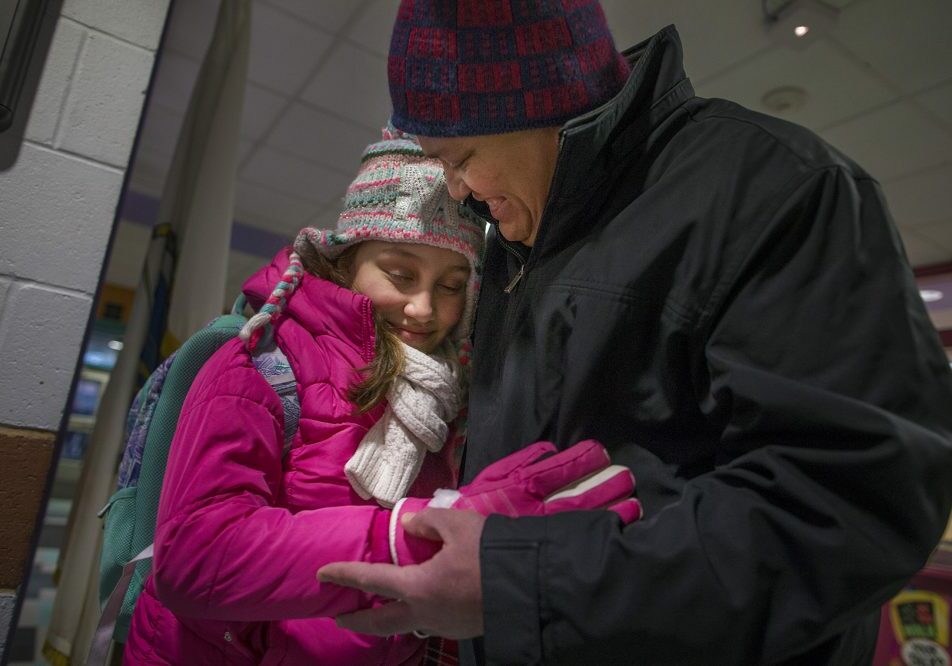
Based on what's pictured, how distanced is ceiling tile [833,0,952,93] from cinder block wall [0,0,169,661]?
2535 millimetres

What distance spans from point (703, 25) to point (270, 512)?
2.59 metres

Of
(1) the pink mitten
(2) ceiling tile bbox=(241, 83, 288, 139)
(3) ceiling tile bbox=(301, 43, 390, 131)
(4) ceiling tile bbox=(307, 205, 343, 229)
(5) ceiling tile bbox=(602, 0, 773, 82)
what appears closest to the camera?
(1) the pink mitten

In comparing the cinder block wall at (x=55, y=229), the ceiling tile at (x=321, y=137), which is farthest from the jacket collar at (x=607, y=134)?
the ceiling tile at (x=321, y=137)

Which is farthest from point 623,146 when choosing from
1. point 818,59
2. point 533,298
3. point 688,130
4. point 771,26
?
point 818,59

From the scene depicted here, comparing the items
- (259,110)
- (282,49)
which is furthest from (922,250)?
(259,110)

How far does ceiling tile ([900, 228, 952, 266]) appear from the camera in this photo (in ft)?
13.5

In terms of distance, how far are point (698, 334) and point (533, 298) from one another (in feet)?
0.73

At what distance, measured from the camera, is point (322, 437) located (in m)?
0.93

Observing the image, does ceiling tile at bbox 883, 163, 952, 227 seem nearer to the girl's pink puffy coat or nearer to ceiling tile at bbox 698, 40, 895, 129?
ceiling tile at bbox 698, 40, 895, 129

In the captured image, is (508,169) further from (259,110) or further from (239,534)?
(259,110)

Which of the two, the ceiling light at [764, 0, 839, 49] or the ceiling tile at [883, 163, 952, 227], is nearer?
the ceiling light at [764, 0, 839, 49]

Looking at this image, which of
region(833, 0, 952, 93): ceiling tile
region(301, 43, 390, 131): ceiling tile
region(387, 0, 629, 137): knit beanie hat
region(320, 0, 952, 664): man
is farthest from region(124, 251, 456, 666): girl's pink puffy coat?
region(833, 0, 952, 93): ceiling tile

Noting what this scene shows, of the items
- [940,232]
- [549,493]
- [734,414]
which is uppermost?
[940,232]

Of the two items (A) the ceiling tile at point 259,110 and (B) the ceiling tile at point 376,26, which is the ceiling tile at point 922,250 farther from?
(A) the ceiling tile at point 259,110
